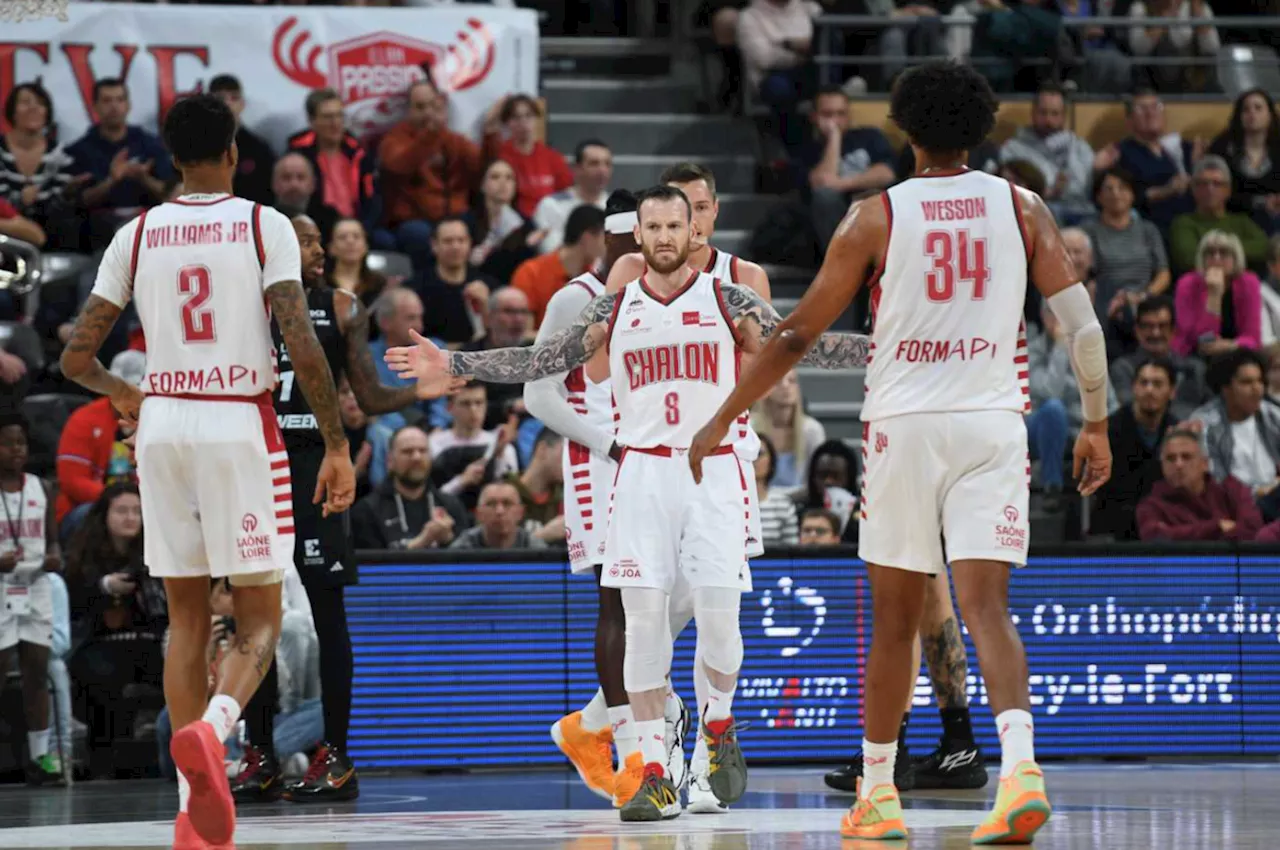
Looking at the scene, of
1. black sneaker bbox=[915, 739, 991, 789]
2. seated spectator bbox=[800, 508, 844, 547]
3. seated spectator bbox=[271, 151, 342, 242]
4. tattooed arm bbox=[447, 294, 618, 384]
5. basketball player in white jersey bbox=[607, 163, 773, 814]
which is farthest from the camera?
seated spectator bbox=[271, 151, 342, 242]

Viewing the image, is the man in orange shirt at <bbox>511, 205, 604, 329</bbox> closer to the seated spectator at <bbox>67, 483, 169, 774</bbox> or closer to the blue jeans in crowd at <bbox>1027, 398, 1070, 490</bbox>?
the blue jeans in crowd at <bbox>1027, 398, 1070, 490</bbox>

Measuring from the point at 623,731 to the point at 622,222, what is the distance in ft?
7.20

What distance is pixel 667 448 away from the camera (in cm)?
848

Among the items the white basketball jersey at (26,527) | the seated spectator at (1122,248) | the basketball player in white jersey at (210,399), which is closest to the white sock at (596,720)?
the basketball player in white jersey at (210,399)

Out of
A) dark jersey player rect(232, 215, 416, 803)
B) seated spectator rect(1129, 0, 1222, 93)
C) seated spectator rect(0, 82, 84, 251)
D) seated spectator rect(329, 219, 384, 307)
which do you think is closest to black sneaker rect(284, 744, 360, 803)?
dark jersey player rect(232, 215, 416, 803)

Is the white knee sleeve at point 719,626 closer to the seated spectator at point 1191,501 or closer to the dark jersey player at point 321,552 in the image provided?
the dark jersey player at point 321,552

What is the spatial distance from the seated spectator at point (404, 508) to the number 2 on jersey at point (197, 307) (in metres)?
4.75

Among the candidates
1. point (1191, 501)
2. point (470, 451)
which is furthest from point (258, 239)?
point (1191, 501)

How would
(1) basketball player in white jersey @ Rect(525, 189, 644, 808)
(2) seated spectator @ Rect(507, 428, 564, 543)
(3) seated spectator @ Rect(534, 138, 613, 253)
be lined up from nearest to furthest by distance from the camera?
1. (1) basketball player in white jersey @ Rect(525, 189, 644, 808)
2. (2) seated spectator @ Rect(507, 428, 564, 543)
3. (3) seated spectator @ Rect(534, 138, 613, 253)

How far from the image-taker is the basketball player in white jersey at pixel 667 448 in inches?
332

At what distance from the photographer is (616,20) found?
20516 millimetres

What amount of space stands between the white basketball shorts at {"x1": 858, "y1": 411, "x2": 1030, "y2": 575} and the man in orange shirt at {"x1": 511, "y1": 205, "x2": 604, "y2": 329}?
6.89 metres

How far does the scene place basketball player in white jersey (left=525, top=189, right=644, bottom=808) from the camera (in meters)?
9.23

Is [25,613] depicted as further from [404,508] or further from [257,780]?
[257,780]
